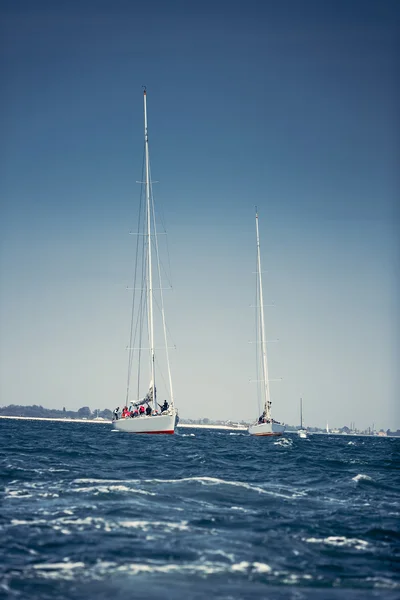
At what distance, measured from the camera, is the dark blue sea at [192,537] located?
924cm

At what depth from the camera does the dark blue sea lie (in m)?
9.24

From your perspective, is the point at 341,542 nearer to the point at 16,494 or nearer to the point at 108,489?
the point at 108,489

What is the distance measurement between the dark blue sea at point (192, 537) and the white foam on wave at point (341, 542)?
31 millimetres

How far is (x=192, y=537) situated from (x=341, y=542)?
3.57 m

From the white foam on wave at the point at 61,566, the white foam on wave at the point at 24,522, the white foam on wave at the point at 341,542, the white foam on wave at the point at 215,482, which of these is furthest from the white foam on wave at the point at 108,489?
the white foam on wave at the point at 61,566

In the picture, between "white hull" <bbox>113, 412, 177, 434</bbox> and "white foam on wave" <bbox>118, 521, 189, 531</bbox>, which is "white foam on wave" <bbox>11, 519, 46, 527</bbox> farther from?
"white hull" <bbox>113, 412, 177, 434</bbox>

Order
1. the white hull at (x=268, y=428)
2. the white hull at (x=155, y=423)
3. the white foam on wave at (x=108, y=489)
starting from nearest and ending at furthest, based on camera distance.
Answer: the white foam on wave at (x=108, y=489) → the white hull at (x=155, y=423) → the white hull at (x=268, y=428)

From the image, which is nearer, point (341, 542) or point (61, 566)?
point (61, 566)

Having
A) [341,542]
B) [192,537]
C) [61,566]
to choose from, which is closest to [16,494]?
[192,537]

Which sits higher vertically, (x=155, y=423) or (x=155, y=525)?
(x=155, y=525)

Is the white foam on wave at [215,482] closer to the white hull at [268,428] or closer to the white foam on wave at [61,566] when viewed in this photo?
the white foam on wave at [61,566]

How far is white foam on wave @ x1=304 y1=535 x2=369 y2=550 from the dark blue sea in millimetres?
31

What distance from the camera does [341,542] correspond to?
1281 centimetres

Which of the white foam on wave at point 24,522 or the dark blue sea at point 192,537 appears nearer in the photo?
the dark blue sea at point 192,537
